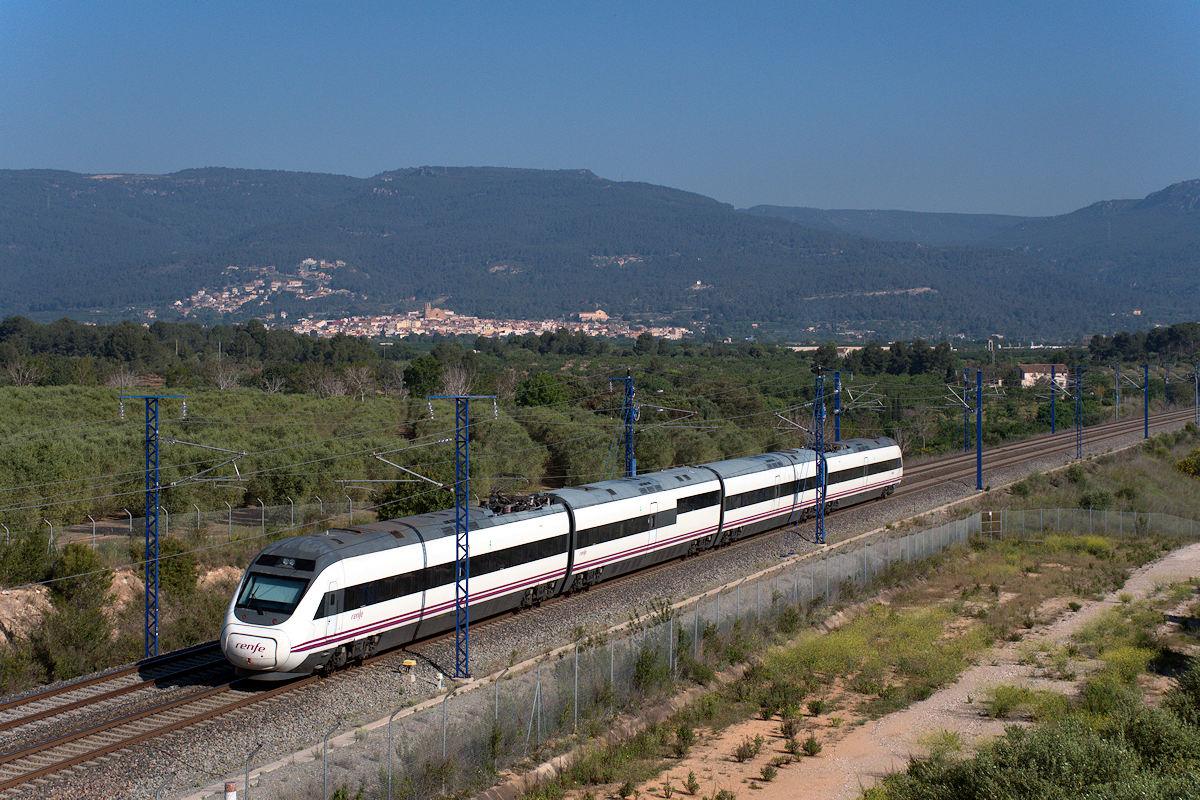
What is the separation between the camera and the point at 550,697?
791 inches

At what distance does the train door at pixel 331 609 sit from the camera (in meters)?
20.8

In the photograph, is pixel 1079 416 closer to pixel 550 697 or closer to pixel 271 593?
pixel 550 697

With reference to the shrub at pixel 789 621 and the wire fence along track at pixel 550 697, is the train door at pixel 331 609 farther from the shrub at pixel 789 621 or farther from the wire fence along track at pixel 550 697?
the shrub at pixel 789 621

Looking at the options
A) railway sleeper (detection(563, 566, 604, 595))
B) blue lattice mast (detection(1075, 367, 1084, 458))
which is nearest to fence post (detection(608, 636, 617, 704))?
railway sleeper (detection(563, 566, 604, 595))

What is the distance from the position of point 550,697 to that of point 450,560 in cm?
513

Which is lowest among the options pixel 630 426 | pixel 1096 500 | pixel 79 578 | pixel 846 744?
pixel 1096 500

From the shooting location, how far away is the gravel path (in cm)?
1808

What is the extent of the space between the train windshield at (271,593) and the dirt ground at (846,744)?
8.15 m

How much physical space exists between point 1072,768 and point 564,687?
10020 mm

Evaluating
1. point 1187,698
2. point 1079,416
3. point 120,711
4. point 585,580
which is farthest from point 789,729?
point 1079,416

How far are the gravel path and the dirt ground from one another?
A: 2cm

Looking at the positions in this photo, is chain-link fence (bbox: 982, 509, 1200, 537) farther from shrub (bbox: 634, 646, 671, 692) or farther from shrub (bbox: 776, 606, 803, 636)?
shrub (bbox: 634, 646, 671, 692)

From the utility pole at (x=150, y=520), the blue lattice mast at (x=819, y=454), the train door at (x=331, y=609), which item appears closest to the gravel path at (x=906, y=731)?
the train door at (x=331, y=609)

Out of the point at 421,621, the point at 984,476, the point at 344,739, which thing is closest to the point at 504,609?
the point at 421,621
